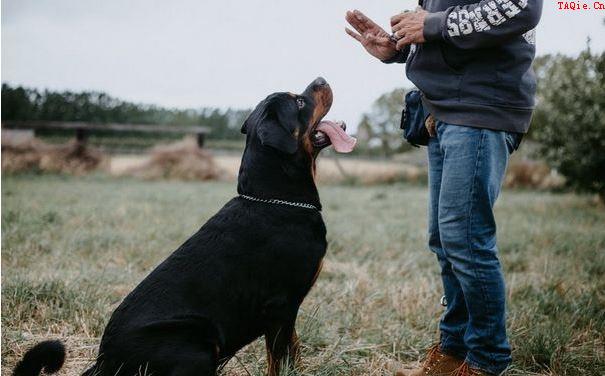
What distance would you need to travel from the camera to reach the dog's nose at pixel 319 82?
10.4ft

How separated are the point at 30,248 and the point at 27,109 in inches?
702

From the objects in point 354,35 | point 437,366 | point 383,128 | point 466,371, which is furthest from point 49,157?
point 383,128

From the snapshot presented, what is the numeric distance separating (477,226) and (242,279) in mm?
1152

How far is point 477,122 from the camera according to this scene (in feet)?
7.09

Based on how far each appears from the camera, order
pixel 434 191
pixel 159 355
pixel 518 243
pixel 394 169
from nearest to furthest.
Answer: pixel 159 355 → pixel 434 191 → pixel 518 243 → pixel 394 169

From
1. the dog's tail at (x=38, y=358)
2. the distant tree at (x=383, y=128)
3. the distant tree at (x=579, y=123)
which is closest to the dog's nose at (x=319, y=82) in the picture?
the dog's tail at (x=38, y=358)

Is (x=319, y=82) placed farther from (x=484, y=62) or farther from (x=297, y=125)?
(x=484, y=62)

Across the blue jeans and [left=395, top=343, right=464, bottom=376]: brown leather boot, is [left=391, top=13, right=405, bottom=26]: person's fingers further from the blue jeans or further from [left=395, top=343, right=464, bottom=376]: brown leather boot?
[left=395, top=343, right=464, bottom=376]: brown leather boot

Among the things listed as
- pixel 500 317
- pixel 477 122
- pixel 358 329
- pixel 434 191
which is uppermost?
pixel 477 122

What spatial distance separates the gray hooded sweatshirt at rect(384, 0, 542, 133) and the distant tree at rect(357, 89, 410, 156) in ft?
90.0

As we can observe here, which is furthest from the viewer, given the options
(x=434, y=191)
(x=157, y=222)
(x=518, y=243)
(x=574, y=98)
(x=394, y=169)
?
(x=394, y=169)

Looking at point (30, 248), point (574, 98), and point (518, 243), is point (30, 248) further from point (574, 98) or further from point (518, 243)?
point (574, 98)

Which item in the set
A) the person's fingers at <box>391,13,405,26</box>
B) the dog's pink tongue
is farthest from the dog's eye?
the person's fingers at <box>391,13,405,26</box>

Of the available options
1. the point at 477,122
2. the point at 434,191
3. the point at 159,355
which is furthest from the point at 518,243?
the point at 159,355
